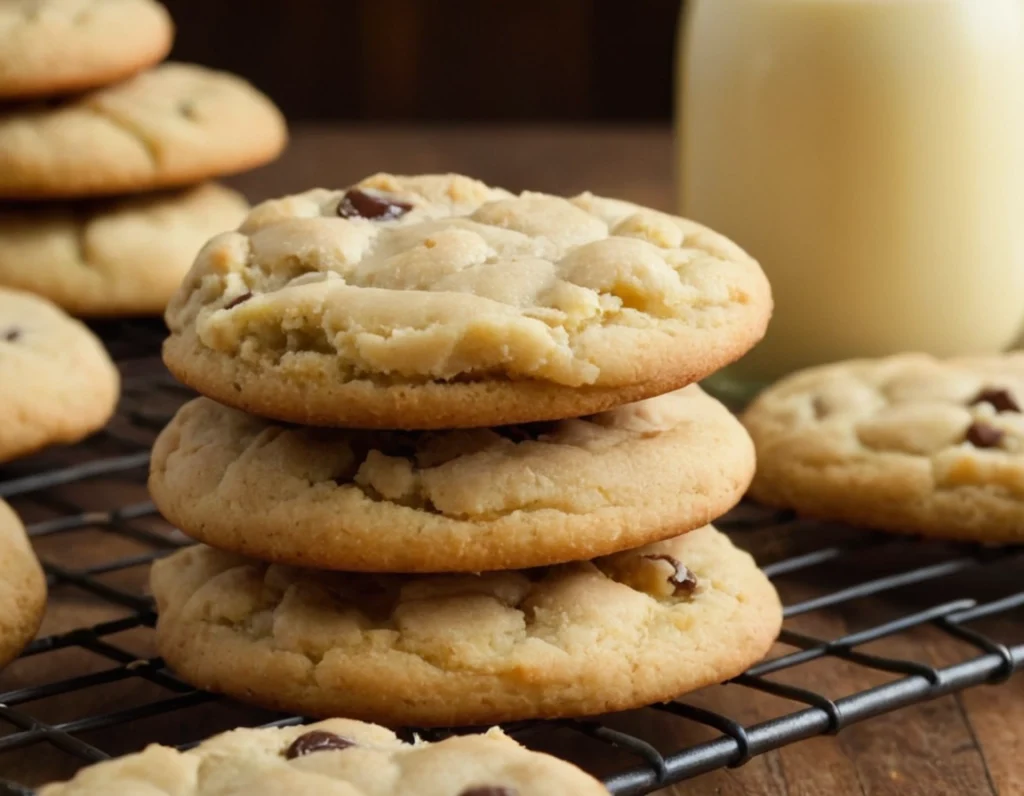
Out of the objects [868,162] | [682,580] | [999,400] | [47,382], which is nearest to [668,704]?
[682,580]

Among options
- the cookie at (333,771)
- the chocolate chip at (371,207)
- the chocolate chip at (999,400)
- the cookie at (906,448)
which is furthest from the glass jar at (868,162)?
the cookie at (333,771)

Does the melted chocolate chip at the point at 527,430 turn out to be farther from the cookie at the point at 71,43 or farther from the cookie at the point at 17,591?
the cookie at the point at 71,43

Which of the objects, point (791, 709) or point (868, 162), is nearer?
point (791, 709)

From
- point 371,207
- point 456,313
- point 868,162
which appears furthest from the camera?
point 868,162

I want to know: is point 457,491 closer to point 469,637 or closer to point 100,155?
point 469,637

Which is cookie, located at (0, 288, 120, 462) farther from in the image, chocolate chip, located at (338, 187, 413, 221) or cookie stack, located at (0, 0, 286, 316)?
chocolate chip, located at (338, 187, 413, 221)

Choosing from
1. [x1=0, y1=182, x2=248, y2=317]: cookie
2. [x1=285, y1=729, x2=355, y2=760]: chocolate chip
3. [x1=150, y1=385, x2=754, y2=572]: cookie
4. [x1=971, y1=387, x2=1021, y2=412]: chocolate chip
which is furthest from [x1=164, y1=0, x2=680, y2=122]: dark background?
[x1=285, y1=729, x2=355, y2=760]: chocolate chip
